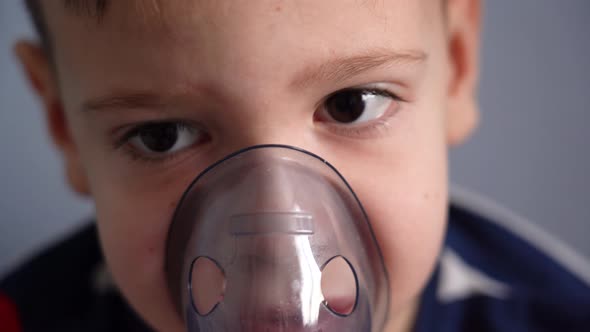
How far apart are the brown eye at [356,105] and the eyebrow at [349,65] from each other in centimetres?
3

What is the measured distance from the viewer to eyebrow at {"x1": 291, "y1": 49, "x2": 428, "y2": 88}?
1.65 ft

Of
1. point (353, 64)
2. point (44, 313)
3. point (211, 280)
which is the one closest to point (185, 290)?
point (211, 280)

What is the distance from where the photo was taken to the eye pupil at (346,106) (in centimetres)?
55

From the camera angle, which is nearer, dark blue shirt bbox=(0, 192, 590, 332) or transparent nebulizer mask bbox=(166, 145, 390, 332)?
A: transparent nebulizer mask bbox=(166, 145, 390, 332)

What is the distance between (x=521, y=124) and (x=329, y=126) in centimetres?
62

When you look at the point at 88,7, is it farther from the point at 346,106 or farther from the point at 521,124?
the point at 521,124

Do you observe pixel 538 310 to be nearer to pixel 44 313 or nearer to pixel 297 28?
pixel 297 28

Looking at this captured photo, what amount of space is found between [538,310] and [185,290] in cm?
51

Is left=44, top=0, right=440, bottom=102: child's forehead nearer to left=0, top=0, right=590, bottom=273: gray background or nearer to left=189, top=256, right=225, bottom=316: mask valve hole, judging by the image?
left=189, top=256, right=225, bottom=316: mask valve hole

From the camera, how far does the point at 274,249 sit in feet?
1.58

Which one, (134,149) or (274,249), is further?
(134,149)

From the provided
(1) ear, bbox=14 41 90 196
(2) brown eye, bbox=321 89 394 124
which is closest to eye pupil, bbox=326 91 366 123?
(2) brown eye, bbox=321 89 394 124

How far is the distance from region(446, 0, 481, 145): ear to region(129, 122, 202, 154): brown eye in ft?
1.07

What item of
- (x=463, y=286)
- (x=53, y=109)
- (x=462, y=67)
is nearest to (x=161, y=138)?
(x=53, y=109)
